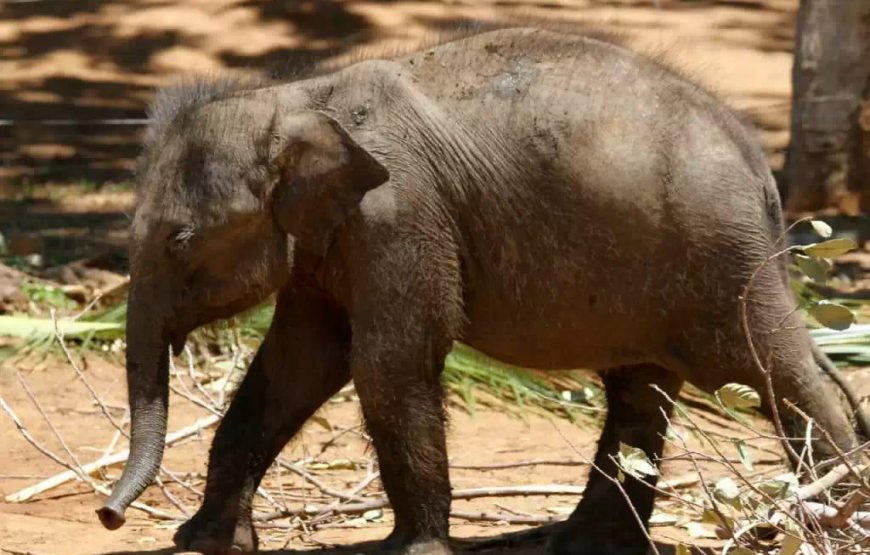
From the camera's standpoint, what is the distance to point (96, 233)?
35.2ft

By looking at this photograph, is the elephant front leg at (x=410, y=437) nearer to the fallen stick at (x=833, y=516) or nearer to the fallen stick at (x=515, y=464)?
the fallen stick at (x=833, y=516)

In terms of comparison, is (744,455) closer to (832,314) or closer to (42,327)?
(832,314)

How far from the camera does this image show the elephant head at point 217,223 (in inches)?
198

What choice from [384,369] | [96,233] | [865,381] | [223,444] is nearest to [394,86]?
[384,369]

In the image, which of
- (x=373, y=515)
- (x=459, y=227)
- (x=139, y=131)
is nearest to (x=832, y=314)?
(x=459, y=227)

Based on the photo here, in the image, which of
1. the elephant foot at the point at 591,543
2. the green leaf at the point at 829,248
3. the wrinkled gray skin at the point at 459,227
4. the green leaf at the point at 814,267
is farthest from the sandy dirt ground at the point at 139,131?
the green leaf at the point at 829,248

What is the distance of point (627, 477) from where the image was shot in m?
5.86

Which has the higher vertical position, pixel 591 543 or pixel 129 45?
pixel 591 543

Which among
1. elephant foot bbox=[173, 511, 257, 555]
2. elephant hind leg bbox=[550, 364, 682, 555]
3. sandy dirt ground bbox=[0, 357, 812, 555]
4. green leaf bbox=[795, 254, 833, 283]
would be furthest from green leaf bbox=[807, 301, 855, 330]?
elephant foot bbox=[173, 511, 257, 555]

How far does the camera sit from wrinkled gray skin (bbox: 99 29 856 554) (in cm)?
507

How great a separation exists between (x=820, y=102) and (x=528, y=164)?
228 inches

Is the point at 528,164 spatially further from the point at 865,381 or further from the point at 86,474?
the point at 865,381

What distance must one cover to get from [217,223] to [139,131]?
7.05ft

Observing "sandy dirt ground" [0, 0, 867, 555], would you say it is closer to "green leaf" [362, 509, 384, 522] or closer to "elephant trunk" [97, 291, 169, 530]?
"green leaf" [362, 509, 384, 522]
